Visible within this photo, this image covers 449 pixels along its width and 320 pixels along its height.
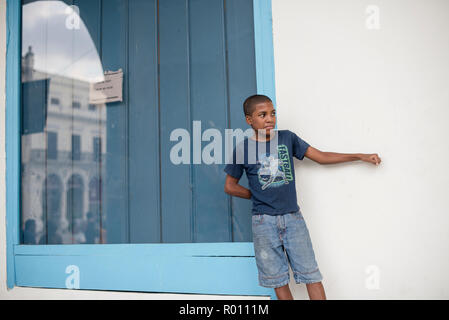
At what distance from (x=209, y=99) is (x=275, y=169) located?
0.61 metres

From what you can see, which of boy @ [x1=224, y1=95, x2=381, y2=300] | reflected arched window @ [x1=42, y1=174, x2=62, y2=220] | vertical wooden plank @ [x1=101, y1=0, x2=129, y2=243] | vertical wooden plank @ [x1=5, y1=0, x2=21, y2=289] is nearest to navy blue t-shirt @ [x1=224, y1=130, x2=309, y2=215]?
boy @ [x1=224, y1=95, x2=381, y2=300]

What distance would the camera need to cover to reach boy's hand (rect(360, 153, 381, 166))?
1494 millimetres

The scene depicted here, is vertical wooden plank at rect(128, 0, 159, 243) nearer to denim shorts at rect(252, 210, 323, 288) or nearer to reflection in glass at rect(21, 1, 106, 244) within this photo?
reflection in glass at rect(21, 1, 106, 244)

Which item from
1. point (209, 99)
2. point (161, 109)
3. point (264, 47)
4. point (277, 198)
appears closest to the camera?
point (277, 198)

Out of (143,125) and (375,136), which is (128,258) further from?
(375,136)

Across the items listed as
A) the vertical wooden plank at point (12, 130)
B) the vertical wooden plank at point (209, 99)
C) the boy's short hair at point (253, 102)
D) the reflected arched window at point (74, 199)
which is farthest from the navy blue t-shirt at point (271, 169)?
the vertical wooden plank at point (12, 130)

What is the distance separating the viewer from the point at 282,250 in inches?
55.9

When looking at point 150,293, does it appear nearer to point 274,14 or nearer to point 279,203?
point 279,203

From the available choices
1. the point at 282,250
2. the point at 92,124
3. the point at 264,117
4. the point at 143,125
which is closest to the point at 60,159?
the point at 92,124

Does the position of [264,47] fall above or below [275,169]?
above

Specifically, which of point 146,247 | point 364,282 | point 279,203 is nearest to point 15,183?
point 146,247

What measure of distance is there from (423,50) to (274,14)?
2.24 ft

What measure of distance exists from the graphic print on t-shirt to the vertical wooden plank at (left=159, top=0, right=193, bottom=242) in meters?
0.54

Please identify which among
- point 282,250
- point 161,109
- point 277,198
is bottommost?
point 282,250
